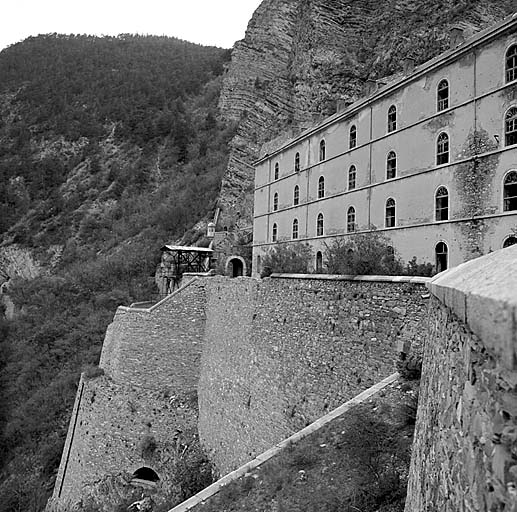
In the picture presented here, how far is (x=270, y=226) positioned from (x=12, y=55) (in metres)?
75.2

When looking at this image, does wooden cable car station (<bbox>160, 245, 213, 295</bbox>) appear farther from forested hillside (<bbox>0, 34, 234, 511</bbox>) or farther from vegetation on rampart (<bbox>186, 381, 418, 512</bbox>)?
vegetation on rampart (<bbox>186, 381, 418, 512</bbox>)

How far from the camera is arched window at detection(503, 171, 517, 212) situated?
14.7m

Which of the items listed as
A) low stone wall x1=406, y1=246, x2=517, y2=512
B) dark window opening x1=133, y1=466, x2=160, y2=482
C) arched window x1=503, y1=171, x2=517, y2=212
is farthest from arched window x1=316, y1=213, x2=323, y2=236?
low stone wall x1=406, y1=246, x2=517, y2=512

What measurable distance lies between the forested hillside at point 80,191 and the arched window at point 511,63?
21.8m

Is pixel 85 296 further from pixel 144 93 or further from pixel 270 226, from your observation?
pixel 144 93

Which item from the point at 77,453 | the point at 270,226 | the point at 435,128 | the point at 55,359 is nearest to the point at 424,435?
the point at 435,128

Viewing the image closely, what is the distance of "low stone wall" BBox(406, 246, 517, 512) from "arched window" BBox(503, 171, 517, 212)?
1218 centimetres

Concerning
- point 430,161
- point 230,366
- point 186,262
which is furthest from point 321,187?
point 230,366

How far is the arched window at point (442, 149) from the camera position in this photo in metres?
16.9

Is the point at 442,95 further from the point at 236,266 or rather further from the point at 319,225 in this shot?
the point at 236,266

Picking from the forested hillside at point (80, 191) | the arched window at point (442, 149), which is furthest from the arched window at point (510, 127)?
the forested hillside at point (80, 191)

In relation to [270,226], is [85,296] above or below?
below

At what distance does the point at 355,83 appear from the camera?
37.4 meters

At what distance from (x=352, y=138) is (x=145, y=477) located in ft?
49.4
